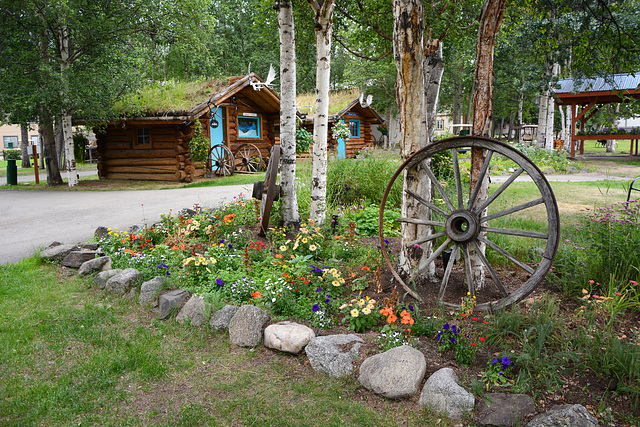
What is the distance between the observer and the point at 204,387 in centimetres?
309

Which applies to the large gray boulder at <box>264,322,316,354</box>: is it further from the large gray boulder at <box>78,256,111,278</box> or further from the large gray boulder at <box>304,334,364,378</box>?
the large gray boulder at <box>78,256,111,278</box>

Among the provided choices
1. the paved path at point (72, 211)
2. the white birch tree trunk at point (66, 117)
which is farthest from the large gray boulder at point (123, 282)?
the white birch tree trunk at point (66, 117)

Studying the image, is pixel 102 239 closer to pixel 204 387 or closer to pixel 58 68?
pixel 204 387

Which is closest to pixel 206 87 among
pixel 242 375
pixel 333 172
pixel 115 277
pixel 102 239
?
pixel 333 172

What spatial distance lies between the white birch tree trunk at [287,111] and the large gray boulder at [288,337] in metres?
2.95

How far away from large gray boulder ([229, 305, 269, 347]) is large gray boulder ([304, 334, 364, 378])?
0.50m

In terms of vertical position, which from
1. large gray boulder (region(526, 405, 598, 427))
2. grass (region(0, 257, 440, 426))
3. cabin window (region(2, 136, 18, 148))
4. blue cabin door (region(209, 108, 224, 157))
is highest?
cabin window (region(2, 136, 18, 148))

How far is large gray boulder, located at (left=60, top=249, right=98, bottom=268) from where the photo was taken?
571 centimetres

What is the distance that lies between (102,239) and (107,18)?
1128 centimetres

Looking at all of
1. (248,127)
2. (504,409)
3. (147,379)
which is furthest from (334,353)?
(248,127)

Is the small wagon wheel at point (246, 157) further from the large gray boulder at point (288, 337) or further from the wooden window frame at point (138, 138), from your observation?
the large gray boulder at point (288, 337)

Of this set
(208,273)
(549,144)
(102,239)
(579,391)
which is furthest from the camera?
(549,144)

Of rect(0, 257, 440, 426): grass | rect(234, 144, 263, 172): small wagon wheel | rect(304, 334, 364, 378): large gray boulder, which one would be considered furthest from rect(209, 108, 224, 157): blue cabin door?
rect(304, 334, 364, 378): large gray boulder

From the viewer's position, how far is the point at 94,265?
5441 mm
